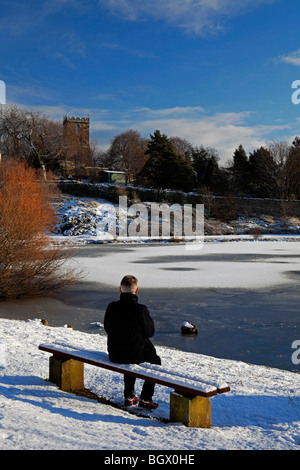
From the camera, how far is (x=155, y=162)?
62.9 m

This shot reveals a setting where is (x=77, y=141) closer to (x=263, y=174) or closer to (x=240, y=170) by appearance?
(x=240, y=170)

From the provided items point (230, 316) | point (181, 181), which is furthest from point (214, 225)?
point (230, 316)

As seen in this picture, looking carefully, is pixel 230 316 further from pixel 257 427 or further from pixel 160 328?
pixel 257 427

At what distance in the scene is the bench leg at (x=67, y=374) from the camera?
18.2 ft

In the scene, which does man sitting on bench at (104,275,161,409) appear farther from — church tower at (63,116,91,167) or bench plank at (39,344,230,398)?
church tower at (63,116,91,167)

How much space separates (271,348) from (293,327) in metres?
1.65

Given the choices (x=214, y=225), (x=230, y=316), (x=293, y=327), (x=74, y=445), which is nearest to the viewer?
(x=74, y=445)

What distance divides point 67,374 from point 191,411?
1.75m

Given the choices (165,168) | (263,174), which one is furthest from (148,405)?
(263,174)

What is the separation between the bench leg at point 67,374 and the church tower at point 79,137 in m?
73.0

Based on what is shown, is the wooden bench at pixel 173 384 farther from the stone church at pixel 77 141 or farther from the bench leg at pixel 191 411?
the stone church at pixel 77 141
